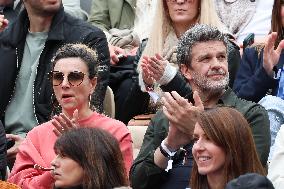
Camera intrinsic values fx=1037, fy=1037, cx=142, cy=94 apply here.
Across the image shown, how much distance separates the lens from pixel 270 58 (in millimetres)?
7586

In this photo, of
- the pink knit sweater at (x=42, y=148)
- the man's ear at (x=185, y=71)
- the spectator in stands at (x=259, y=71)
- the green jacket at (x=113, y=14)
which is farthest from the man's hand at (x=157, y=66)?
the green jacket at (x=113, y=14)

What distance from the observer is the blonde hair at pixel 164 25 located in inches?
329

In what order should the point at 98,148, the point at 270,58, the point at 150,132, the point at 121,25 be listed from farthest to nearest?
the point at 121,25
the point at 270,58
the point at 150,132
the point at 98,148

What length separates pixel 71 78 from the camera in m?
7.42

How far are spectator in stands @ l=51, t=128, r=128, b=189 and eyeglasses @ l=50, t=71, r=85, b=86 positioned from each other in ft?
4.10

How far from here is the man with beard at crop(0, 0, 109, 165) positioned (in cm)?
838

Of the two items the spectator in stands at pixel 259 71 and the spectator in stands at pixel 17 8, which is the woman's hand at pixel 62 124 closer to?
the spectator in stands at pixel 259 71

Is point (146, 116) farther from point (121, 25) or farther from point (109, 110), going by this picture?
point (121, 25)

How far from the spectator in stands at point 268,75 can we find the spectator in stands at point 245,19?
0.88 metres

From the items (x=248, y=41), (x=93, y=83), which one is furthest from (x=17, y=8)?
(x=93, y=83)

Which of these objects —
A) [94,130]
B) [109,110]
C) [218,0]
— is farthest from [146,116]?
[94,130]

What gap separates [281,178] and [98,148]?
1136 millimetres

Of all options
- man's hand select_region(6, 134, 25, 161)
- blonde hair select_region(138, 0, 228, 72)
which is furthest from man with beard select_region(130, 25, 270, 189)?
man's hand select_region(6, 134, 25, 161)

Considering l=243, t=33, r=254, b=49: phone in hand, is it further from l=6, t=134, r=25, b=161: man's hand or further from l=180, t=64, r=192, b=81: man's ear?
l=6, t=134, r=25, b=161: man's hand
